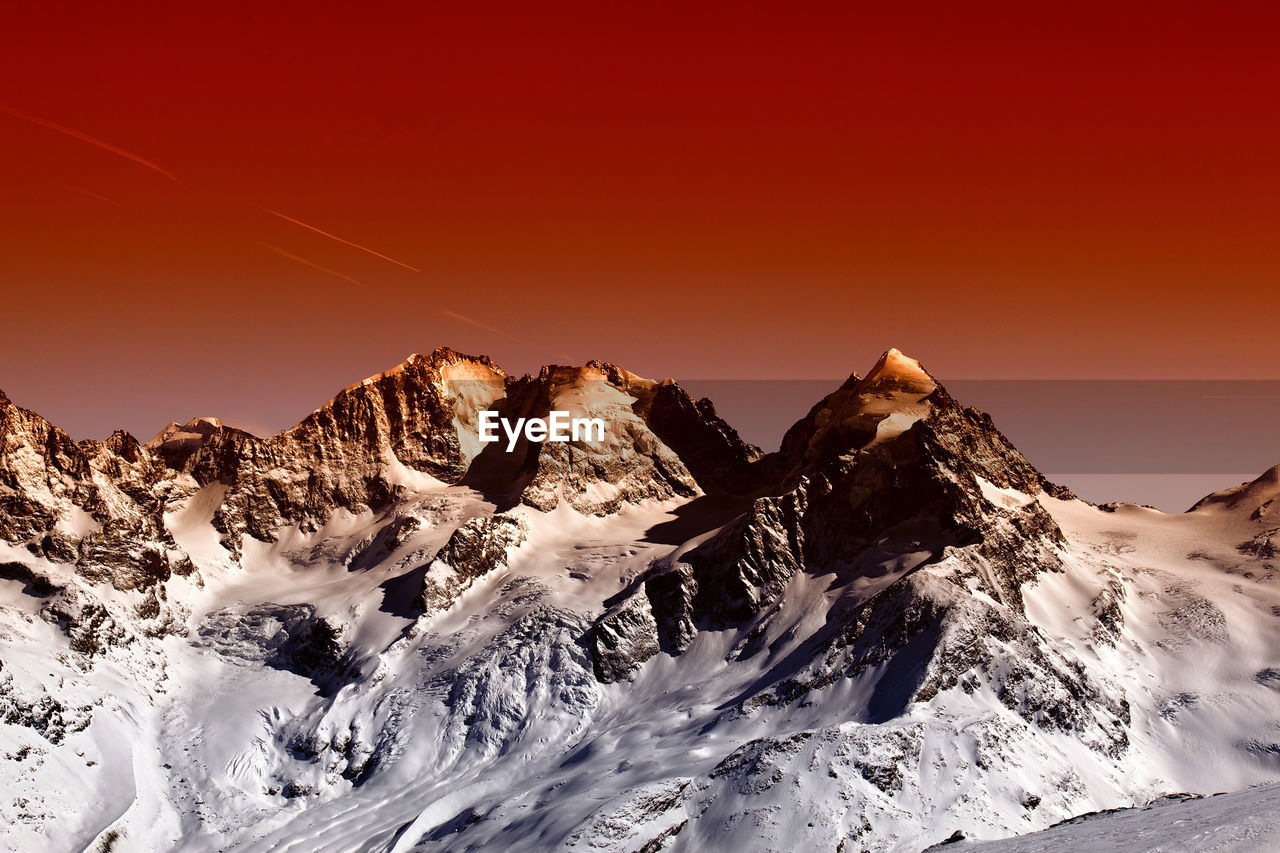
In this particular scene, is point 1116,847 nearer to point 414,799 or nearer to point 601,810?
point 601,810

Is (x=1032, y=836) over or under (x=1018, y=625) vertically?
under

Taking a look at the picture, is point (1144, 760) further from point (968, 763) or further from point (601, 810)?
point (601, 810)

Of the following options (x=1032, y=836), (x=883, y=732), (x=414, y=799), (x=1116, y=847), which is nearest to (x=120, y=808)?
(x=414, y=799)

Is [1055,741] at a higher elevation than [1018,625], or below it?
below

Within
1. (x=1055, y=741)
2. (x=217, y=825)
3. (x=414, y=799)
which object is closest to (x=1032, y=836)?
(x=1055, y=741)

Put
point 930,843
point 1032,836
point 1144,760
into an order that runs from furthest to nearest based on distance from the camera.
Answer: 1. point 1144,760
2. point 930,843
3. point 1032,836

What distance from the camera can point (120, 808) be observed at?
193 metres

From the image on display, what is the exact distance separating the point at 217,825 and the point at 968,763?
364 feet

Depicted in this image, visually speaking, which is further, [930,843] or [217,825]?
[217,825]

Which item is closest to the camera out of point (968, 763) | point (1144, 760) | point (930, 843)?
point (930, 843)

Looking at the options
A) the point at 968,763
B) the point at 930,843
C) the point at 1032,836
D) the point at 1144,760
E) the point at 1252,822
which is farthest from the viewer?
the point at 1144,760

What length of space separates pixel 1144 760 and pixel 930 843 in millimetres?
44248

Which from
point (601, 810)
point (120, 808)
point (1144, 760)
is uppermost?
point (120, 808)

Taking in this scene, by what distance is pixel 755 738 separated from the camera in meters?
187
